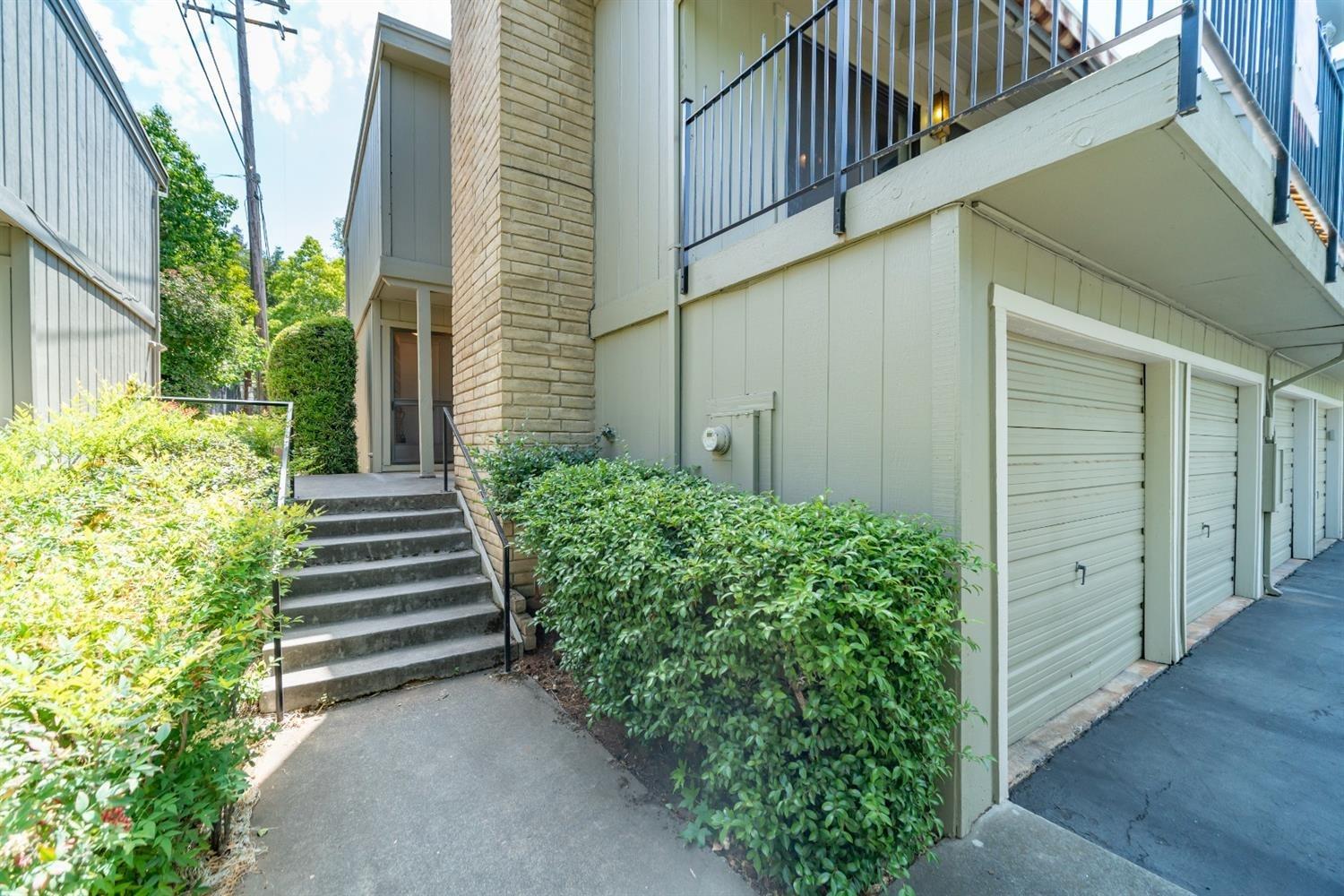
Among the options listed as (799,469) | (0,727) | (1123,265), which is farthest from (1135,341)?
(0,727)

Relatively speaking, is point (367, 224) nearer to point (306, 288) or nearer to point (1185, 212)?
point (1185, 212)

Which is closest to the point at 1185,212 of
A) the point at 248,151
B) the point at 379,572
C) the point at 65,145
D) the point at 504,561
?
the point at 504,561

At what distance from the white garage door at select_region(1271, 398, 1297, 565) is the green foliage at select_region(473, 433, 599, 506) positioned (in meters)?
7.75

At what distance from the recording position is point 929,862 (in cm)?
201

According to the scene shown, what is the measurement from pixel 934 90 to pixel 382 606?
4485mm

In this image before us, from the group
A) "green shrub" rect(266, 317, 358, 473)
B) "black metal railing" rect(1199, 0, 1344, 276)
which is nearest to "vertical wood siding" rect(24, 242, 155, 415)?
"green shrub" rect(266, 317, 358, 473)

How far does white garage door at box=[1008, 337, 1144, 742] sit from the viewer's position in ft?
9.34

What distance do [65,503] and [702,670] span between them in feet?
10.2

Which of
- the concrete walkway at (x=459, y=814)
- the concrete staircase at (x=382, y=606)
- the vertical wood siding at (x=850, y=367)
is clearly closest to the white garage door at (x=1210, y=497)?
the vertical wood siding at (x=850, y=367)

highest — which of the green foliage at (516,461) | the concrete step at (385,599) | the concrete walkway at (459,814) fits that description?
the green foliage at (516,461)

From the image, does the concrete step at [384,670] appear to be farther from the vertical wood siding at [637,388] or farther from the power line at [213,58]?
the power line at [213,58]

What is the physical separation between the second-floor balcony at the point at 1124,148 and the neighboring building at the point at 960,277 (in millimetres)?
17

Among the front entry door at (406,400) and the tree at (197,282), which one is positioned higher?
the tree at (197,282)

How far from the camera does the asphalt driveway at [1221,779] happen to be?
212 centimetres
